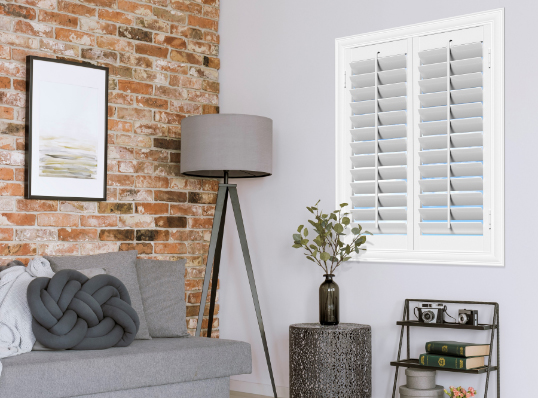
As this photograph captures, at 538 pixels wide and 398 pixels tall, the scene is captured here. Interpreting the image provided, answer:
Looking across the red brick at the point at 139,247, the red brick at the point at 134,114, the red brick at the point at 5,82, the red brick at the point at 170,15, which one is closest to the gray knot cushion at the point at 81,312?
the red brick at the point at 139,247

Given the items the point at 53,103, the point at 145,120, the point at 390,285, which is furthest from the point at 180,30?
the point at 390,285

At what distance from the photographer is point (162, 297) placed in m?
4.14

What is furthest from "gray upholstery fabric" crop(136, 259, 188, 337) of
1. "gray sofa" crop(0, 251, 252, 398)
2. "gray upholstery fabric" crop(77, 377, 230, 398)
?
"gray upholstery fabric" crop(77, 377, 230, 398)

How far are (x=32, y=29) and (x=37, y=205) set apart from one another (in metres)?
1.05

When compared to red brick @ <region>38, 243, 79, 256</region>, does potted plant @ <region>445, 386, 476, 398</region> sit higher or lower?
lower

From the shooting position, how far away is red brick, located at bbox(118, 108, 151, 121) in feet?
15.0

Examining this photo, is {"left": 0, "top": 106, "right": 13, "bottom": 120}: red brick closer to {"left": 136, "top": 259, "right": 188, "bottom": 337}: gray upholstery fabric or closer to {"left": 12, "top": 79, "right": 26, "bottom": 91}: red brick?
{"left": 12, "top": 79, "right": 26, "bottom": 91}: red brick

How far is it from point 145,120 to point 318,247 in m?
1.45

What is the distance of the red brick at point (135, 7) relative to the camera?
181 inches

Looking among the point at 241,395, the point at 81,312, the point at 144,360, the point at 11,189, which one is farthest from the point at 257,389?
the point at 11,189

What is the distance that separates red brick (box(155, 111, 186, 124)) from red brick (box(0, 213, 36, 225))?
45.2 inches

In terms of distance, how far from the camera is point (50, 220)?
13.7 feet

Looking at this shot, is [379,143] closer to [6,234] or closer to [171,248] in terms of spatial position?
[171,248]

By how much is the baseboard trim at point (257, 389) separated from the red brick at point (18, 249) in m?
1.78
